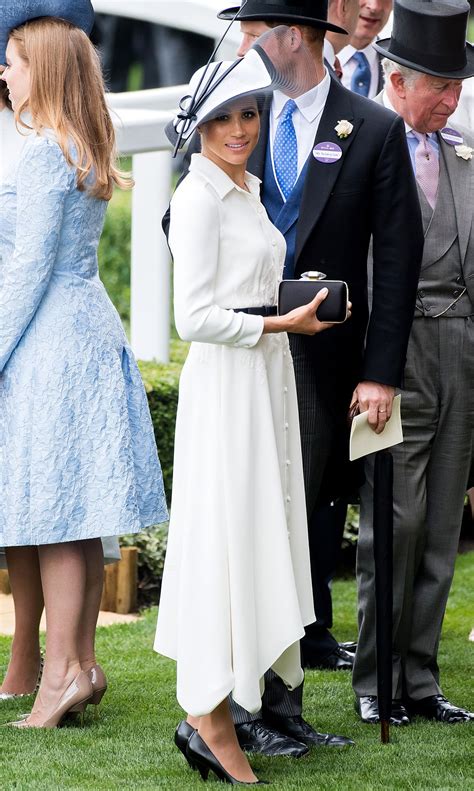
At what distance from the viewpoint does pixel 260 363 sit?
3.72m

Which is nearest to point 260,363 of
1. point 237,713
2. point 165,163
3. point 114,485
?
point 114,485

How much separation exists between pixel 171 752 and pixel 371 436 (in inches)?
42.0

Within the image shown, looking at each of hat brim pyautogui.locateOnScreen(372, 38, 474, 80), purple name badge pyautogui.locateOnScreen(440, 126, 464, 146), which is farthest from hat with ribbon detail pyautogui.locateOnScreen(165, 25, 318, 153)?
purple name badge pyautogui.locateOnScreen(440, 126, 464, 146)

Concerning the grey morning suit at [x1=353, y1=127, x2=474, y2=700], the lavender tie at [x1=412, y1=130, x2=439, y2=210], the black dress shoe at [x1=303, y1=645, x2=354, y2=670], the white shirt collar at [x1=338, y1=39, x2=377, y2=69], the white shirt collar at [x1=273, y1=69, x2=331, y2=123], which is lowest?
the black dress shoe at [x1=303, y1=645, x2=354, y2=670]

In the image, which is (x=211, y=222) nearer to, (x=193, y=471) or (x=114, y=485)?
(x=193, y=471)

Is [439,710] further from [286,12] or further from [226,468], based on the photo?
[286,12]

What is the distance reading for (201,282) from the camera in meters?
3.60

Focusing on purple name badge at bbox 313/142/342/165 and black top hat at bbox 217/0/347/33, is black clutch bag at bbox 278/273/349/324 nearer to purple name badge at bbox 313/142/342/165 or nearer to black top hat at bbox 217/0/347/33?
purple name badge at bbox 313/142/342/165

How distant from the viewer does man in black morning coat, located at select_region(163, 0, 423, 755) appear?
4117 millimetres

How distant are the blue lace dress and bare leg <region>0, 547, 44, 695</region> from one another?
0.38 meters

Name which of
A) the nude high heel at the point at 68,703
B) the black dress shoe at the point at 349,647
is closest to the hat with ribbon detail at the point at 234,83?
the nude high heel at the point at 68,703

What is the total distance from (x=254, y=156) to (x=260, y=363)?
32.2 inches

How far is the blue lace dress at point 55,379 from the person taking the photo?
13.6ft

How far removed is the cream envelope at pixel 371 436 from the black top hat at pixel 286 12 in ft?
3.61
